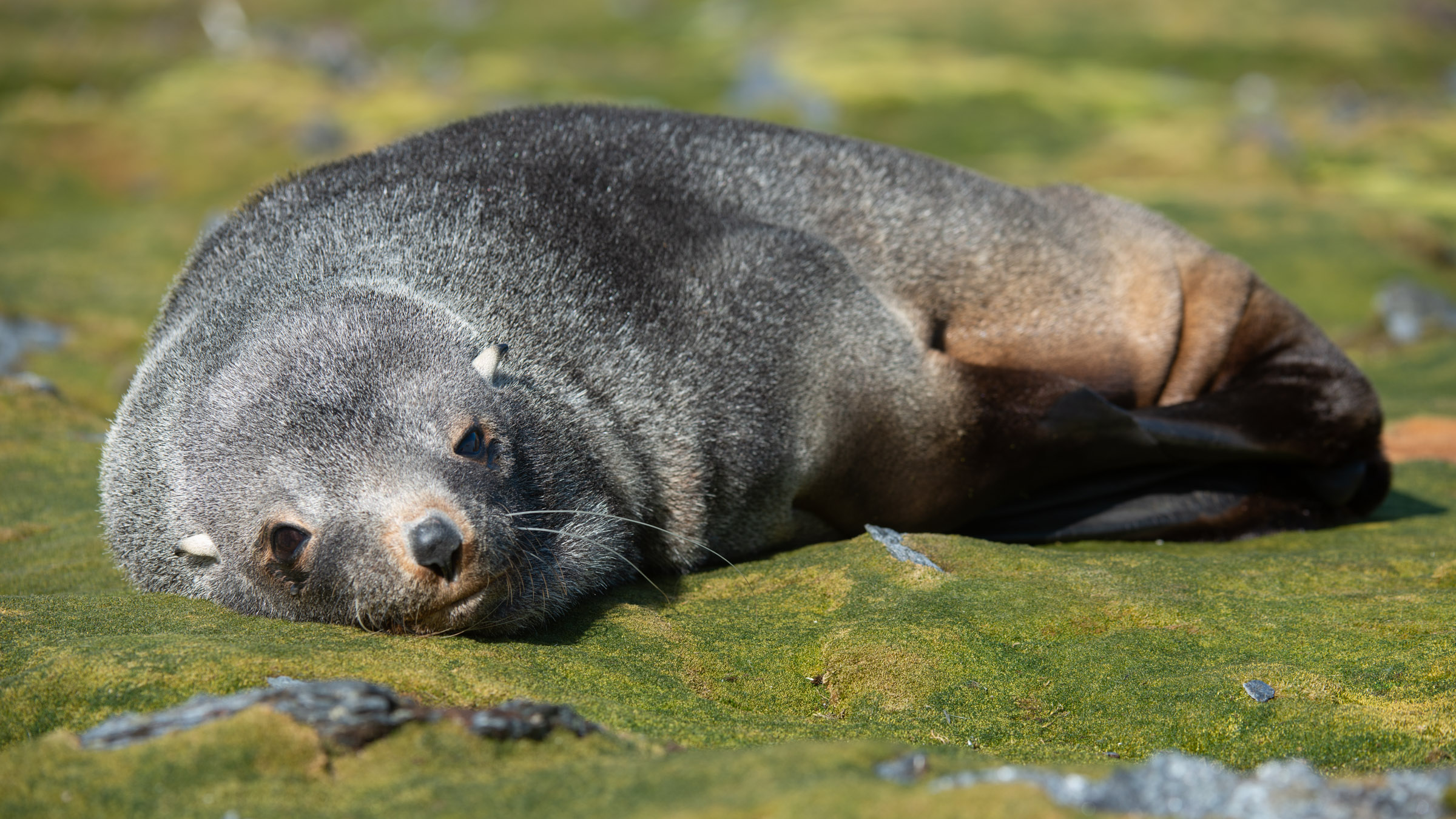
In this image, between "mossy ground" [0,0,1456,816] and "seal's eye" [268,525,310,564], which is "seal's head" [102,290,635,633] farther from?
"mossy ground" [0,0,1456,816]

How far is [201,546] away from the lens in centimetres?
497

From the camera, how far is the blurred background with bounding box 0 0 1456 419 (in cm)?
1503

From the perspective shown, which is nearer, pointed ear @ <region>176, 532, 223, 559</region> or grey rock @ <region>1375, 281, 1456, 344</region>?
pointed ear @ <region>176, 532, 223, 559</region>

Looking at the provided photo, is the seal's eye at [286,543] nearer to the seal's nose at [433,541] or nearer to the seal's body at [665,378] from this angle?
the seal's body at [665,378]

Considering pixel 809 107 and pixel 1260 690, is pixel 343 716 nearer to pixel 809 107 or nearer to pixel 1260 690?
pixel 1260 690

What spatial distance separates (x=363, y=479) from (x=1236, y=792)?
3175 millimetres

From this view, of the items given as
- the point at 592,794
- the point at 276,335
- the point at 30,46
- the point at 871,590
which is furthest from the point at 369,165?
the point at 30,46

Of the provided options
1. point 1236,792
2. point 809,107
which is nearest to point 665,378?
point 1236,792

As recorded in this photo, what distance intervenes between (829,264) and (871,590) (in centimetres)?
195

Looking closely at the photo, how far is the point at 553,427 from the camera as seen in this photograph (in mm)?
5301

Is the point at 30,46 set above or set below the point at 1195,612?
above

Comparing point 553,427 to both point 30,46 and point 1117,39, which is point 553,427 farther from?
point 30,46

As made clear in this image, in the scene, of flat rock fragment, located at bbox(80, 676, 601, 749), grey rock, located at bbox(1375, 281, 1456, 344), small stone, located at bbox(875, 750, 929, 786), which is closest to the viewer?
small stone, located at bbox(875, 750, 929, 786)

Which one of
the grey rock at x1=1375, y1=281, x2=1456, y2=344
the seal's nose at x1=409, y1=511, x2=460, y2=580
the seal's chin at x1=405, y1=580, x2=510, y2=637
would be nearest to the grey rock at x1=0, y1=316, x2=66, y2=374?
the seal's chin at x1=405, y1=580, x2=510, y2=637
